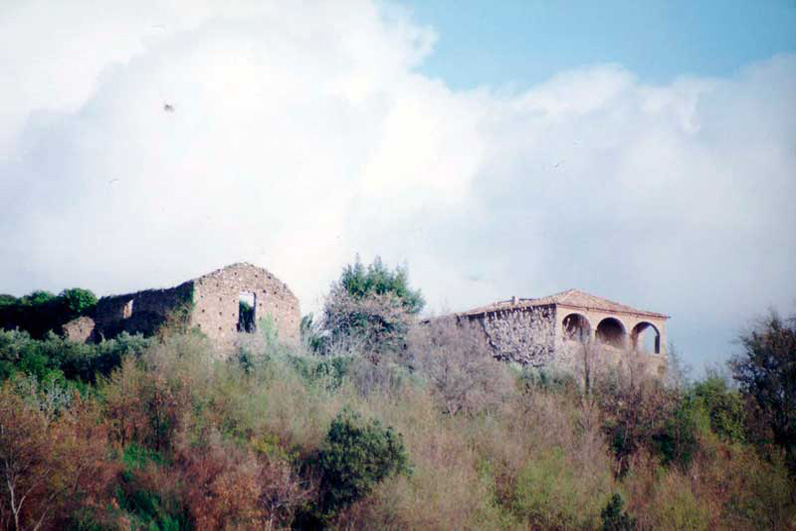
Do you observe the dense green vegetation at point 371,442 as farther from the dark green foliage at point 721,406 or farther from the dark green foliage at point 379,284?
the dark green foliage at point 379,284

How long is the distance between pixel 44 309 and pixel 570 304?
22.6 metres

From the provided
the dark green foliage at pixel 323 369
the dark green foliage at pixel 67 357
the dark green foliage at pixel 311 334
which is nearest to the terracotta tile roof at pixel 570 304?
the dark green foliage at pixel 311 334

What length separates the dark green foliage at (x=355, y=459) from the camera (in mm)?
12773

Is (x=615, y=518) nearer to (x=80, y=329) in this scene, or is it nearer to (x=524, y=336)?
(x=524, y=336)

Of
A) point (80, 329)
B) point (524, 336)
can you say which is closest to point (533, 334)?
point (524, 336)

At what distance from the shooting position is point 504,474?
49.5 ft

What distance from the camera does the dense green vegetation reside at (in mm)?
12031

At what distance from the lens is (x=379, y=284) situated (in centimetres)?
2961

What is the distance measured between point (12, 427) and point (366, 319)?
17.6 m

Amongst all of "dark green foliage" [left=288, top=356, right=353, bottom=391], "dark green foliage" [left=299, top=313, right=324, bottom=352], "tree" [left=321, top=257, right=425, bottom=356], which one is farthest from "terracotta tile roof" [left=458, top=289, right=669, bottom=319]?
"dark green foliage" [left=288, top=356, right=353, bottom=391]

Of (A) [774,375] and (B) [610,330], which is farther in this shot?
(B) [610,330]

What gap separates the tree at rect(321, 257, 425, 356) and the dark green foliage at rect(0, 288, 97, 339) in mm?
9689

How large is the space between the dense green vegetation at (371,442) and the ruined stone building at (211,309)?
2.96m

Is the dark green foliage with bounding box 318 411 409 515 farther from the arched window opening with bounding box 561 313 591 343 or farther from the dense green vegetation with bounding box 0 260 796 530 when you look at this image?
the arched window opening with bounding box 561 313 591 343
